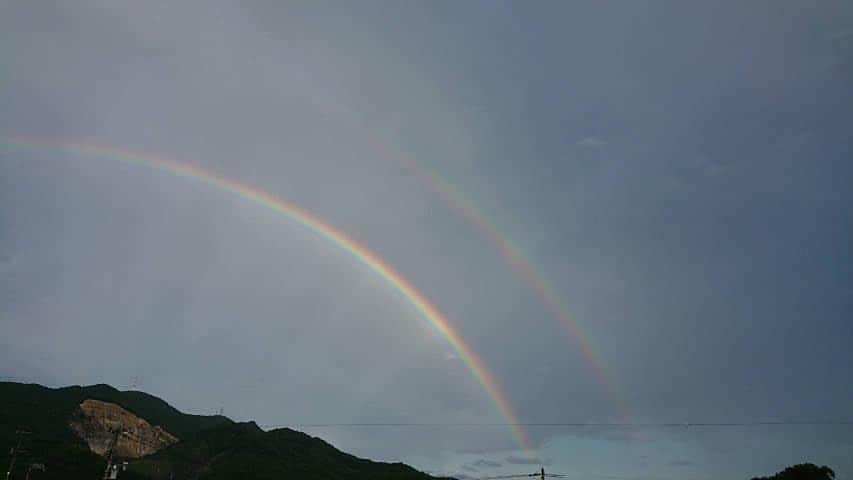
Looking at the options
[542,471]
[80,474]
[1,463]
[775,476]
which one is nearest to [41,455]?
[1,463]

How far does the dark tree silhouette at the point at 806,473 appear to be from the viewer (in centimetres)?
14638

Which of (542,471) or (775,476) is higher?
(775,476)

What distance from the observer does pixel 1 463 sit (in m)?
190

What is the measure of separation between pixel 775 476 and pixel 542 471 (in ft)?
371

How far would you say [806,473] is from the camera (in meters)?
150

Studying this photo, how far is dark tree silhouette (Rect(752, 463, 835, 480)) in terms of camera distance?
5763 inches

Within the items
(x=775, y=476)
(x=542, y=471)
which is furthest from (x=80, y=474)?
(x=775, y=476)

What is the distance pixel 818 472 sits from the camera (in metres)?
148

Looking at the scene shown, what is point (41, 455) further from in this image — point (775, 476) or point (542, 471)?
point (775, 476)

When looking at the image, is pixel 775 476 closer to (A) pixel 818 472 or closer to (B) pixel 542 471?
(A) pixel 818 472

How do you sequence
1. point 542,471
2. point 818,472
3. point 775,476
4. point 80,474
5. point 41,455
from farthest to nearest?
point 41,455 < point 80,474 < point 775,476 < point 818,472 < point 542,471

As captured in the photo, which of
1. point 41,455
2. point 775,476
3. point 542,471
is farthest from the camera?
point 41,455

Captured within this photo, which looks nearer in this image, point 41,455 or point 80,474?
point 80,474

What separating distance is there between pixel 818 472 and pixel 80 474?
666 ft
